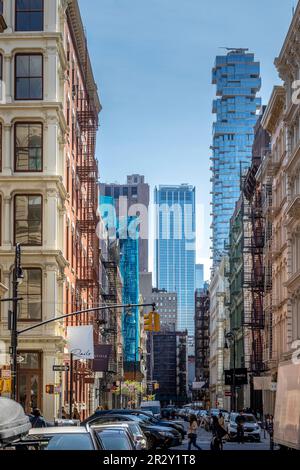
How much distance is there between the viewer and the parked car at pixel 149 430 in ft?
117

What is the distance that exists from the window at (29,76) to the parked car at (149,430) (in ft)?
79.0

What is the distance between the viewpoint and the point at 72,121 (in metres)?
71.4

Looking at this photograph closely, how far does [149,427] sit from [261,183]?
6210cm

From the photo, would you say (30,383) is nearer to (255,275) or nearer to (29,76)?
(29,76)

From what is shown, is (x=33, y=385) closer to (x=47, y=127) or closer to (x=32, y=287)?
(x=32, y=287)

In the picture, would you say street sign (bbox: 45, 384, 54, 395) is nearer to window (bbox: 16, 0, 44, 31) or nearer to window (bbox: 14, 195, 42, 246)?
window (bbox: 14, 195, 42, 246)

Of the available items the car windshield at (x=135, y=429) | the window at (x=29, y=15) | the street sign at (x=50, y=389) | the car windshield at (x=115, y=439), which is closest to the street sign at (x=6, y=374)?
the car windshield at (x=135, y=429)

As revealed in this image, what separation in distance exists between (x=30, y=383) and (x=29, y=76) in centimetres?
1766

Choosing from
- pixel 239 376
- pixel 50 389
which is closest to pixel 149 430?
pixel 50 389

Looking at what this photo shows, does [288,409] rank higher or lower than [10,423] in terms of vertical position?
lower

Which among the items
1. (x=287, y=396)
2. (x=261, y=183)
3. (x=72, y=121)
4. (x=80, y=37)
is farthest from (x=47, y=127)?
(x=261, y=183)

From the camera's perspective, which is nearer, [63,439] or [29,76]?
[63,439]

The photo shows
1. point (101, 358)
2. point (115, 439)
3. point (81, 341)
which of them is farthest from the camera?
point (101, 358)

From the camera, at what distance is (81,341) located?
55.8m
